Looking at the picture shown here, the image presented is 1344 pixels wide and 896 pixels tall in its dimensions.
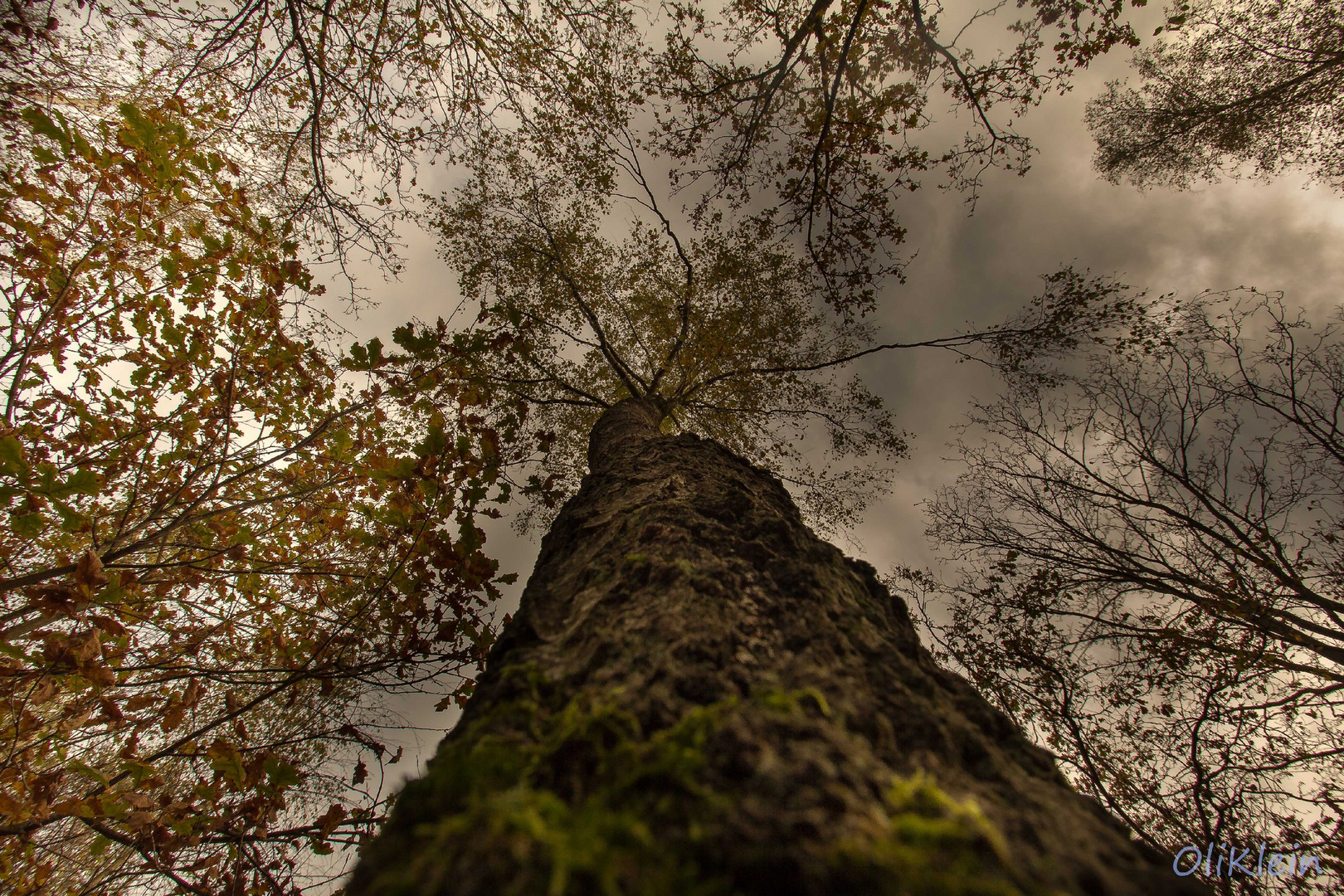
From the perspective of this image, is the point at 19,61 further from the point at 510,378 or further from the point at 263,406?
the point at 510,378

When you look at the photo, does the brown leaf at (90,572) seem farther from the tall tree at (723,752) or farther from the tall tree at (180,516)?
the tall tree at (723,752)

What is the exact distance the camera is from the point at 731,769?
70 cm

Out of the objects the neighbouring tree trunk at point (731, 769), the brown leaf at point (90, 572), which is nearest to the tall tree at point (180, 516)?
the brown leaf at point (90, 572)

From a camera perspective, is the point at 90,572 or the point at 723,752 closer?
the point at 723,752

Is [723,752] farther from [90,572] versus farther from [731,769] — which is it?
[90,572]

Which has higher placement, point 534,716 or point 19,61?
point 19,61

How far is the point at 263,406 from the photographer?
341 centimetres

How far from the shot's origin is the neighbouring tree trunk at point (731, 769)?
1.83 feet

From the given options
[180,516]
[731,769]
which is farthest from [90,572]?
[731,769]

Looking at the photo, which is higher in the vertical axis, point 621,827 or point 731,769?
point 731,769

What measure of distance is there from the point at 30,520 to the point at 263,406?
1.55 metres

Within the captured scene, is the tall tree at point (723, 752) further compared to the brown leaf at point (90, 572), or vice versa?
the brown leaf at point (90, 572)

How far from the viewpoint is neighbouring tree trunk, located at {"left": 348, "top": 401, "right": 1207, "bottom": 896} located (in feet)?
1.83

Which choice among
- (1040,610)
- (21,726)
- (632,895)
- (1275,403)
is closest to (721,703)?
(632,895)
